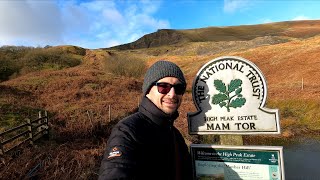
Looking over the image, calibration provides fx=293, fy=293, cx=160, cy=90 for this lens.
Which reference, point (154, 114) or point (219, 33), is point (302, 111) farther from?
point (219, 33)

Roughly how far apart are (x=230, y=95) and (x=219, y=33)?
159 metres

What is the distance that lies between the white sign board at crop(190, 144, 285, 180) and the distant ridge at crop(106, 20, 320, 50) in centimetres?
13996

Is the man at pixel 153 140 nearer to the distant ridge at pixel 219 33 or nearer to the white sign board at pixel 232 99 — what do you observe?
the white sign board at pixel 232 99

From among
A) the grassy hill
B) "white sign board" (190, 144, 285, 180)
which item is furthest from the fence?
"white sign board" (190, 144, 285, 180)

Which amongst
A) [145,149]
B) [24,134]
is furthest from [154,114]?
[24,134]

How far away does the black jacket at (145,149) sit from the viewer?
2334mm

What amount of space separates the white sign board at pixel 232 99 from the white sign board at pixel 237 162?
25cm

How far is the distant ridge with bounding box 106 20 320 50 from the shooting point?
141050 millimetres

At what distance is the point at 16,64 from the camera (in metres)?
50.0

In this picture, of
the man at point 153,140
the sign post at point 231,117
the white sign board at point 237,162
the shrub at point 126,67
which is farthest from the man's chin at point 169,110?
the shrub at point 126,67

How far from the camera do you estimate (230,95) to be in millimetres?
3668

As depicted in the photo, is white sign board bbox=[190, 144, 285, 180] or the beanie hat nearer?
the beanie hat

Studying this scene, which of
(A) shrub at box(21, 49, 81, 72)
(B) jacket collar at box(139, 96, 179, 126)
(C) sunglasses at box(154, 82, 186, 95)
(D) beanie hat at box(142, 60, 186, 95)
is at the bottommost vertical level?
(B) jacket collar at box(139, 96, 179, 126)

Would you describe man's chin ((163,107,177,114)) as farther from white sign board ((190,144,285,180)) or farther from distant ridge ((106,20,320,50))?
distant ridge ((106,20,320,50))
